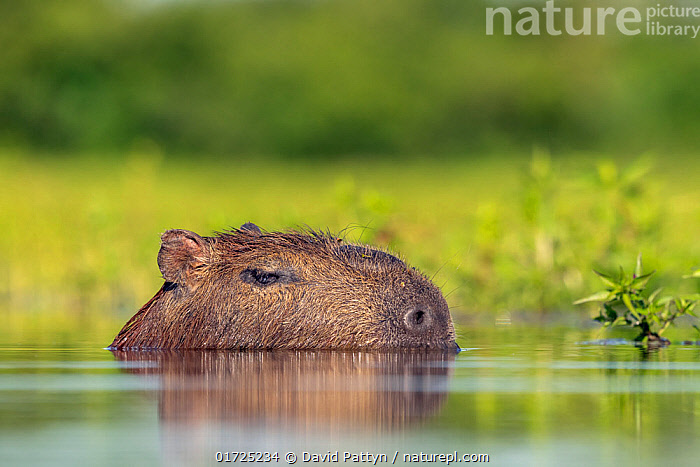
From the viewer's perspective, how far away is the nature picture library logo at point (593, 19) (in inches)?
2045

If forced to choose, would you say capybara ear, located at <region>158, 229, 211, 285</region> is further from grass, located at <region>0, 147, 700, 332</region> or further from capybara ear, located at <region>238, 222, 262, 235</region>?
grass, located at <region>0, 147, 700, 332</region>

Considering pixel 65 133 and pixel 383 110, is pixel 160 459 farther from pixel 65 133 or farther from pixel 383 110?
pixel 383 110

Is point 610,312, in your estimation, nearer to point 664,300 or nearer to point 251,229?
point 664,300

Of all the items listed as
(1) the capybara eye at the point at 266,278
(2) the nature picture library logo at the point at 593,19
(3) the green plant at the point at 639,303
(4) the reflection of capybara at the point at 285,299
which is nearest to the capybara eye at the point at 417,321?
(4) the reflection of capybara at the point at 285,299

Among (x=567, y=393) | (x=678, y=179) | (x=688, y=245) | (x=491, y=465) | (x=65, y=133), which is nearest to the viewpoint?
(x=491, y=465)

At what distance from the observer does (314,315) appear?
24.8ft

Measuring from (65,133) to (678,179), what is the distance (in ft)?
71.9

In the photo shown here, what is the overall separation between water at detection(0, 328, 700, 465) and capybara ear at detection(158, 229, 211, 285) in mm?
479

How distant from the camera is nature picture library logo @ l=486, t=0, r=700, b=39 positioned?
51938mm

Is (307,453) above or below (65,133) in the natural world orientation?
below

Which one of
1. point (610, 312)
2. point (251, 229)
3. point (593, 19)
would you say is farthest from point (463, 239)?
point (593, 19)

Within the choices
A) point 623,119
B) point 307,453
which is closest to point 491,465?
point 307,453

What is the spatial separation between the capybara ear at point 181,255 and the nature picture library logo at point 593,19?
43117 mm

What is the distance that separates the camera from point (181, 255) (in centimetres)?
779
